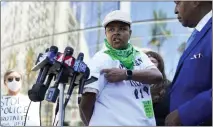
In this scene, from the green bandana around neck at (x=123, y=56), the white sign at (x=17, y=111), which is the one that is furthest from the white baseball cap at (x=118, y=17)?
the white sign at (x=17, y=111)

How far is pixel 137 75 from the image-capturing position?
2324mm

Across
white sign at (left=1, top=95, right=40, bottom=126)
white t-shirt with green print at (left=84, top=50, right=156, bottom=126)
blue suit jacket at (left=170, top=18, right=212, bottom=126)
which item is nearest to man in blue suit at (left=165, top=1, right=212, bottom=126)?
blue suit jacket at (left=170, top=18, right=212, bottom=126)

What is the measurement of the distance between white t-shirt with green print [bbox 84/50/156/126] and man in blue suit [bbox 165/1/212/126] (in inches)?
11.9

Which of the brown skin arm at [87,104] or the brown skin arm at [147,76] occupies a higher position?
the brown skin arm at [147,76]

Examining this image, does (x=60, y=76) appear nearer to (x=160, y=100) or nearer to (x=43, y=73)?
(x=43, y=73)

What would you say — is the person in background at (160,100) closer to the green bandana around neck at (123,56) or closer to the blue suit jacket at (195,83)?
the green bandana around neck at (123,56)

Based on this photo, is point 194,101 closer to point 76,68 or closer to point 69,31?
point 76,68

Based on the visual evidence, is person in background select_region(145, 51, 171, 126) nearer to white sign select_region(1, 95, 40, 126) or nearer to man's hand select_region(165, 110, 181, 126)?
white sign select_region(1, 95, 40, 126)

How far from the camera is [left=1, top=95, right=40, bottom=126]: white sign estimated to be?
3.54 meters

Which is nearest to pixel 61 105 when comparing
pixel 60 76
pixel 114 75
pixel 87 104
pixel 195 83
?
pixel 60 76

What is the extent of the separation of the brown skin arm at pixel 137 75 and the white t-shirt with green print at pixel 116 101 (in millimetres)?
41

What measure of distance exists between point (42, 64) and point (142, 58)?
72 centimetres

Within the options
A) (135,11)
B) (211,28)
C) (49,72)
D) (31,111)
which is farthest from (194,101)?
(135,11)

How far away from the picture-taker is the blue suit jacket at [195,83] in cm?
183
